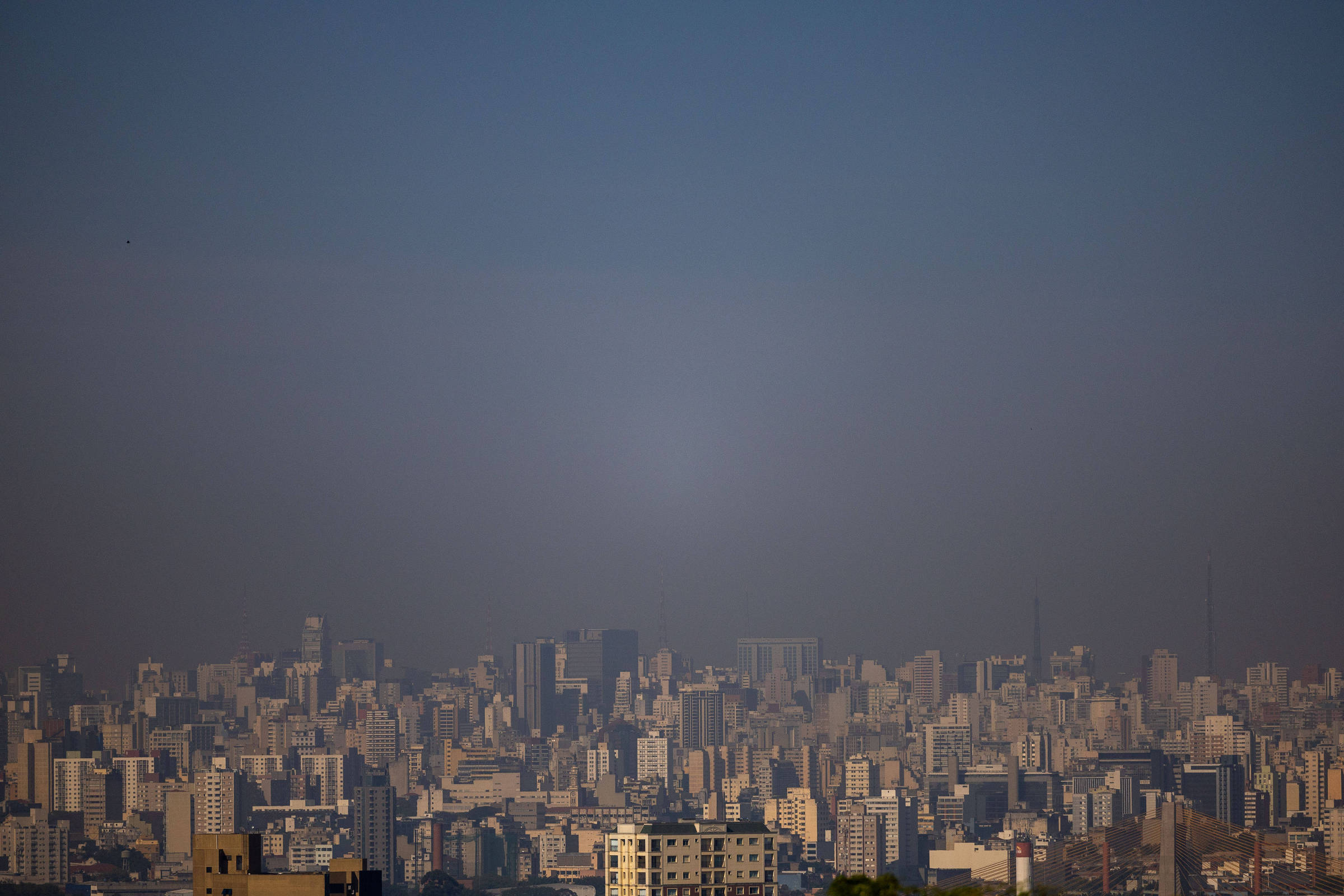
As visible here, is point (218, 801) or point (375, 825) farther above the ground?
point (218, 801)

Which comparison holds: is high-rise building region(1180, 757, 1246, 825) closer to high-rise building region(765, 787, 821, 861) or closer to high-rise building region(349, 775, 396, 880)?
high-rise building region(765, 787, 821, 861)

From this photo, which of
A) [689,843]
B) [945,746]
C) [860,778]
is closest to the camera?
[689,843]

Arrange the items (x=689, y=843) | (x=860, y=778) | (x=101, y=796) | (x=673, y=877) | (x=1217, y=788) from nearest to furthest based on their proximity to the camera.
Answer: (x=673, y=877) → (x=689, y=843) → (x=1217, y=788) → (x=101, y=796) → (x=860, y=778)

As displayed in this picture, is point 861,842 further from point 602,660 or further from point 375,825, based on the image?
point 602,660

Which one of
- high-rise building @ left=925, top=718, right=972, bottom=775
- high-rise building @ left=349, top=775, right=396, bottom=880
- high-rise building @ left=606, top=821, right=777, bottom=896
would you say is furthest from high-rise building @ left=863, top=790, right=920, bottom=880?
high-rise building @ left=606, top=821, right=777, bottom=896

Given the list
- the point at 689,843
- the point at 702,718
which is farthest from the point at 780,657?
the point at 689,843

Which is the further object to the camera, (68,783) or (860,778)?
(860,778)

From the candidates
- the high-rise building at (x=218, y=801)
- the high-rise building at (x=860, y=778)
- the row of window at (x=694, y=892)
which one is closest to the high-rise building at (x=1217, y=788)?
the high-rise building at (x=860, y=778)
